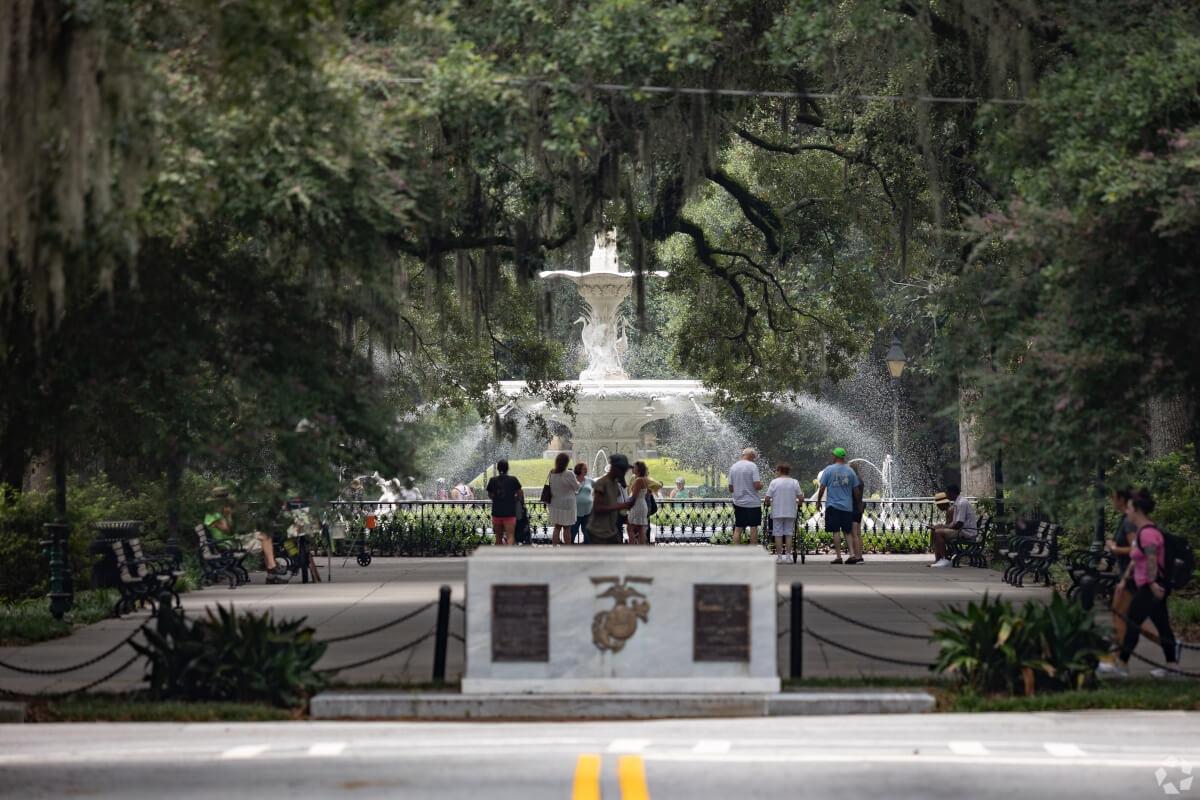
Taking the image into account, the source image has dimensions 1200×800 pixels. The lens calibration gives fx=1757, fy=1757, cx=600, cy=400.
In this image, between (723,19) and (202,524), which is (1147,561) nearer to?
(723,19)

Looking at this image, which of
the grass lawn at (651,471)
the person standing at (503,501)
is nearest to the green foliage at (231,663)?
the person standing at (503,501)

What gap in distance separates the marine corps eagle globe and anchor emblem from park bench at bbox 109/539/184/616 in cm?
778

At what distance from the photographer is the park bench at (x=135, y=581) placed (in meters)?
19.9

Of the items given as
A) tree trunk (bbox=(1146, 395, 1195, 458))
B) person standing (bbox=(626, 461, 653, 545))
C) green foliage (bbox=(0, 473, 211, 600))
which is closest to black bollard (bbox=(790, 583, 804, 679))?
green foliage (bbox=(0, 473, 211, 600))

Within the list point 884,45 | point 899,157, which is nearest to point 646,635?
point 884,45

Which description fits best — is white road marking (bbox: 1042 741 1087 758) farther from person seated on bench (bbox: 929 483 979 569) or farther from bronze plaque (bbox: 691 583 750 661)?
person seated on bench (bbox: 929 483 979 569)

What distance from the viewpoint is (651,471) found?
2781 inches

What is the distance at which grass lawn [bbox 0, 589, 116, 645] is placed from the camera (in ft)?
59.2

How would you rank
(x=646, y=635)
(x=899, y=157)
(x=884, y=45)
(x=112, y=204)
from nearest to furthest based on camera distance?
1. (x=112, y=204)
2. (x=646, y=635)
3. (x=884, y=45)
4. (x=899, y=157)

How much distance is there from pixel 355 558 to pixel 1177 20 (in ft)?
70.3

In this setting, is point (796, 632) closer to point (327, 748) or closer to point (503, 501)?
point (327, 748)

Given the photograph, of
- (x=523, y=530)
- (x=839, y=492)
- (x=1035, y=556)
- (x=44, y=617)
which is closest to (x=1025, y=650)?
(x=1035, y=556)

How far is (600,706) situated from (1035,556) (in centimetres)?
1217

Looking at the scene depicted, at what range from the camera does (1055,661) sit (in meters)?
13.6
